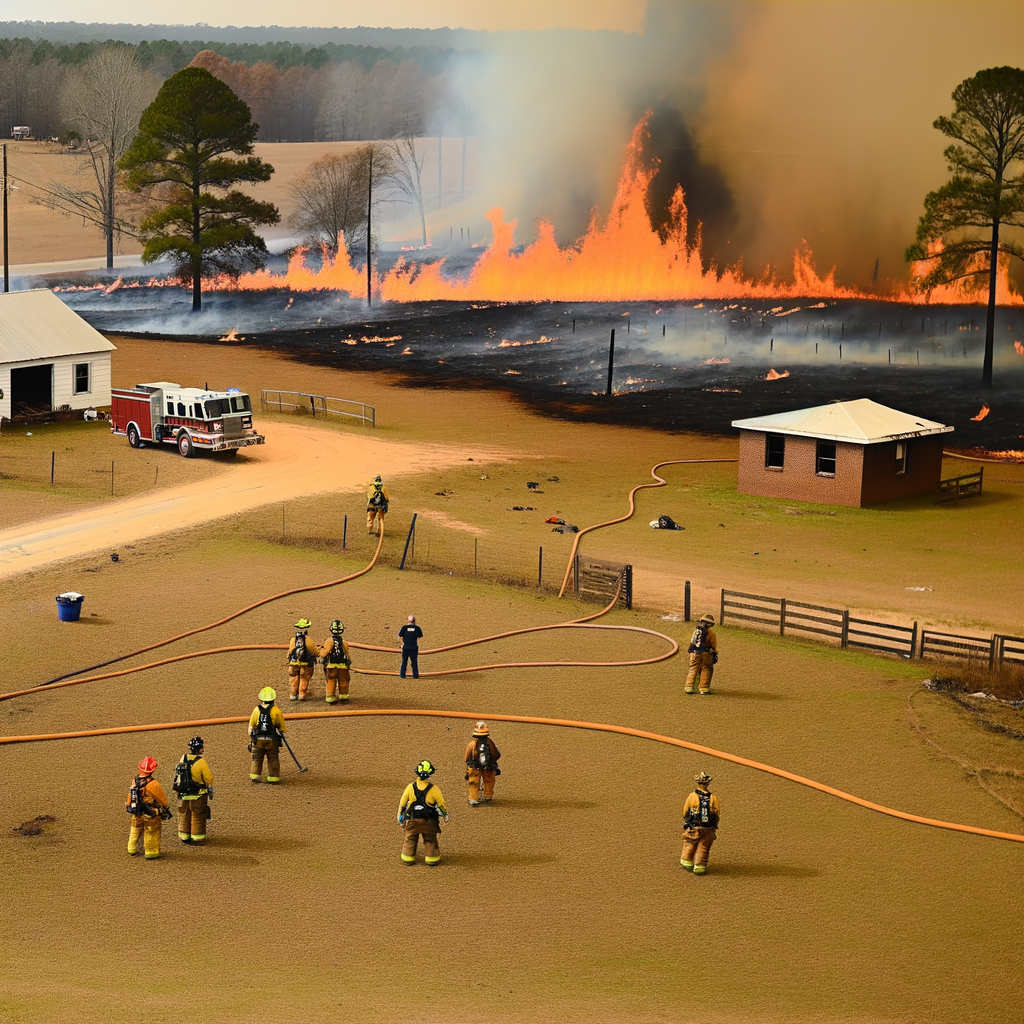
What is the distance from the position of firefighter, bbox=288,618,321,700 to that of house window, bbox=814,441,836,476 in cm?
2815


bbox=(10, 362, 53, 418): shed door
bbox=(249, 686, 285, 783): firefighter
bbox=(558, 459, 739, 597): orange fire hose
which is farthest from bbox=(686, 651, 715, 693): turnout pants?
bbox=(10, 362, 53, 418): shed door

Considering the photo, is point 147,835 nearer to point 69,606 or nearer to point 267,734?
point 267,734

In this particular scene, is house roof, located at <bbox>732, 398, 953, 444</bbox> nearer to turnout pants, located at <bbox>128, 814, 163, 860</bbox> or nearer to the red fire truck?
the red fire truck

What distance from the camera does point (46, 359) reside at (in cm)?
5722

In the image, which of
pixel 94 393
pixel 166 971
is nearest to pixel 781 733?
pixel 166 971

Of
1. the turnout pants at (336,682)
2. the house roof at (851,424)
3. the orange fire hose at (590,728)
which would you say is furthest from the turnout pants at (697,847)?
the house roof at (851,424)

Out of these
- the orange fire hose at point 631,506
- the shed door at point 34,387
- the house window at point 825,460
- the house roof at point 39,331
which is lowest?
the orange fire hose at point 631,506

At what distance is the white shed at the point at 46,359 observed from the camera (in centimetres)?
5650

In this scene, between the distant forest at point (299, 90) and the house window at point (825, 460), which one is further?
the distant forest at point (299, 90)

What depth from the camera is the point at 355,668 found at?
29.0 metres

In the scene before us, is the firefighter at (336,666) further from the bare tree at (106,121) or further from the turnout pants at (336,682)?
the bare tree at (106,121)

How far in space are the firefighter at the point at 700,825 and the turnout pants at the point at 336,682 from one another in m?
9.09

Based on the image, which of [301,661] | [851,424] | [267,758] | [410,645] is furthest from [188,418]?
[267,758]

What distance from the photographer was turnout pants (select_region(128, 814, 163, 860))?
65.1ft
